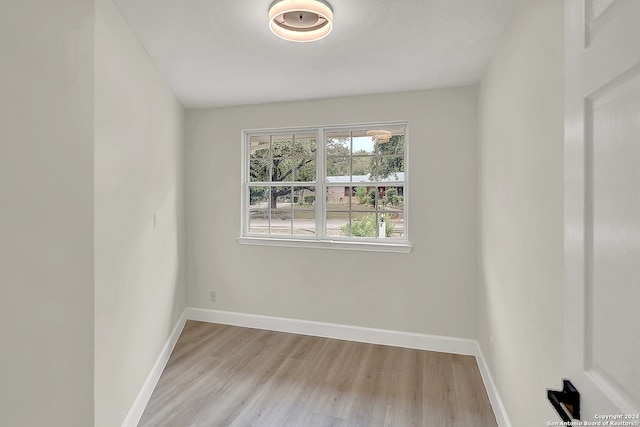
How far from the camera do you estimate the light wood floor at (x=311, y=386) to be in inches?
81.4

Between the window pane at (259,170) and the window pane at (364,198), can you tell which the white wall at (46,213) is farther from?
the window pane at (364,198)

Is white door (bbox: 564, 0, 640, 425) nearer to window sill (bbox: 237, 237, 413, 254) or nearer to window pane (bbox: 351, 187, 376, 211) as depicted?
window sill (bbox: 237, 237, 413, 254)

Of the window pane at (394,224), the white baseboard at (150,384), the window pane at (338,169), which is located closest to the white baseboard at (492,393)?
the window pane at (394,224)

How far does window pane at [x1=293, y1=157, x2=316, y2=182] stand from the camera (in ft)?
Answer: 11.1

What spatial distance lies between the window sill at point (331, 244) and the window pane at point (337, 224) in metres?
0.11

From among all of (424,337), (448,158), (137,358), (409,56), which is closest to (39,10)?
(137,358)

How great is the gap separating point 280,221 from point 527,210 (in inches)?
95.9

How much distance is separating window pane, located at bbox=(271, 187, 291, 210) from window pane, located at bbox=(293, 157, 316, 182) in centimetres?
17

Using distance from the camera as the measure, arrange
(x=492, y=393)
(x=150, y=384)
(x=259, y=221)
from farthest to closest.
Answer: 1. (x=259, y=221)
2. (x=150, y=384)
3. (x=492, y=393)

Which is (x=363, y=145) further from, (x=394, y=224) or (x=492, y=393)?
(x=492, y=393)

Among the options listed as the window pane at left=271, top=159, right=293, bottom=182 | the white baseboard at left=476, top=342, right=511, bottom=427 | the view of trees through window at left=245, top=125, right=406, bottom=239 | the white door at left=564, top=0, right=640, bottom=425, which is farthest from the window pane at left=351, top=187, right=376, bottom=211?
the white door at left=564, top=0, right=640, bottom=425

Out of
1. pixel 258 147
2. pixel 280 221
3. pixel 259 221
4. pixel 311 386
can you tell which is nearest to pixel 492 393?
pixel 311 386

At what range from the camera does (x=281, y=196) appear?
3.51 m

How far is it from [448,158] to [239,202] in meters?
2.15
